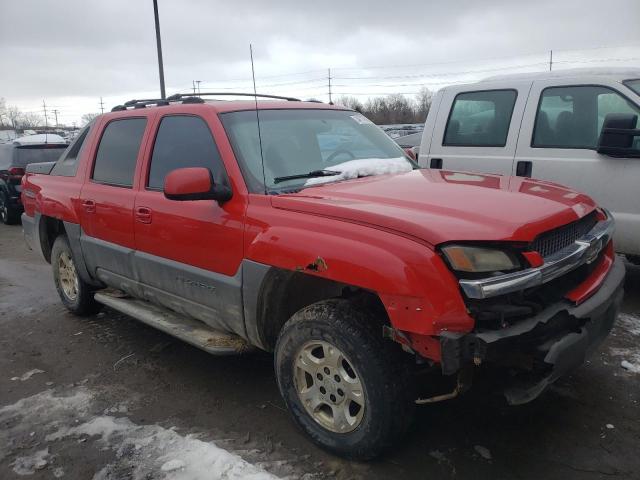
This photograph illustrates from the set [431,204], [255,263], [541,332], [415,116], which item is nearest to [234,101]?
[255,263]

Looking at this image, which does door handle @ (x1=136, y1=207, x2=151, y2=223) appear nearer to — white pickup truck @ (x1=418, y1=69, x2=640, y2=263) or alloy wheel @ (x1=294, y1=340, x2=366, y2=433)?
alloy wheel @ (x1=294, y1=340, x2=366, y2=433)

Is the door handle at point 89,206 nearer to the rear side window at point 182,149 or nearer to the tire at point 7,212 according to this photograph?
the rear side window at point 182,149

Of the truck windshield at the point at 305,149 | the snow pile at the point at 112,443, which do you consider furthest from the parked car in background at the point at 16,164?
the truck windshield at the point at 305,149

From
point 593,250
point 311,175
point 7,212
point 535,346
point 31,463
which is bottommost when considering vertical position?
point 31,463

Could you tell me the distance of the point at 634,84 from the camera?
→ 482cm

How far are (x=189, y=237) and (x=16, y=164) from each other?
9645mm

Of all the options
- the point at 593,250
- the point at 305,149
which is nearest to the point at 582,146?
the point at 593,250

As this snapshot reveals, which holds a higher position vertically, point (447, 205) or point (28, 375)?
point (447, 205)

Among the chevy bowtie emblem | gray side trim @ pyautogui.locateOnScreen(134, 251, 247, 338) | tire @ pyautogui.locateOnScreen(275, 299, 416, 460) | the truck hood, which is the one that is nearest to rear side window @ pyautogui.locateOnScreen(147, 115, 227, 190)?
gray side trim @ pyautogui.locateOnScreen(134, 251, 247, 338)

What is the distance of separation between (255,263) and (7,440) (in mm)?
1811

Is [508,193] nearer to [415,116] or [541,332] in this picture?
[541,332]

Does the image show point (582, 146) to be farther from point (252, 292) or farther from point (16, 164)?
point (16, 164)

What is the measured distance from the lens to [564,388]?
139 inches

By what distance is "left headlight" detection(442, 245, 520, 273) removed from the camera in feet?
7.77
